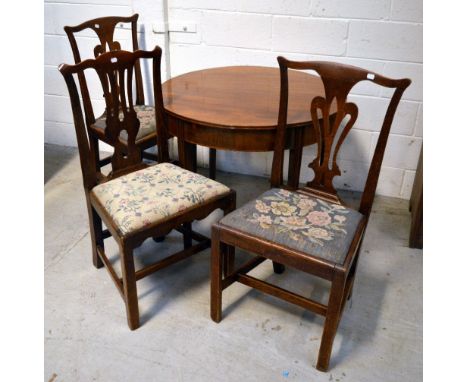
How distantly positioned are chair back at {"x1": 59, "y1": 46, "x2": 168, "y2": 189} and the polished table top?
166mm

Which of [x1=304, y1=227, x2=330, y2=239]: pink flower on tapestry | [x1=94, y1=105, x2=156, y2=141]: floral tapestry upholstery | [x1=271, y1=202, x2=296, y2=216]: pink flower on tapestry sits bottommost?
[x1=304, y1=227, x2=330, y2=239]: pink flower on tapestry

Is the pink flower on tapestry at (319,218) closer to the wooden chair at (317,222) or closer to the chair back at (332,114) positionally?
the wooden chair at (317,222)

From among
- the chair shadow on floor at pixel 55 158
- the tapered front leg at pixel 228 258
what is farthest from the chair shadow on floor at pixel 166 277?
Result: the chair shadow on floor at pixel 55 158

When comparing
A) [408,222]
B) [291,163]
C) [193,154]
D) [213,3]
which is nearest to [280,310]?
[291,163]

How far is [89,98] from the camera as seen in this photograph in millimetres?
2199

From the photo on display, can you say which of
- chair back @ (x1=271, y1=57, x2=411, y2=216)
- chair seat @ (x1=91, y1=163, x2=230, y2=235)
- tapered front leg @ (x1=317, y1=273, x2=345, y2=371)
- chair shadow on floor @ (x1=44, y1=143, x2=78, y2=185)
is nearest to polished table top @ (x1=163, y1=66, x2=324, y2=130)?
chair back @ (x1=271, y1=57, x2=411, y2=216)

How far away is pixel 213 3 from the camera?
262cm

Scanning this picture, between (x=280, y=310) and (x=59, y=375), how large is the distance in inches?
36.4

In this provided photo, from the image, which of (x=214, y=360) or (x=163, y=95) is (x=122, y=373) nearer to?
(x=214, y=360)

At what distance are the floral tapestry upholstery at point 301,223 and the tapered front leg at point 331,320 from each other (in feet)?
0.27

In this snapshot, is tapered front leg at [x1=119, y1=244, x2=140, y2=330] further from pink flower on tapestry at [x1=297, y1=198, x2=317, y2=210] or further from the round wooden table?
pink flower on tapestry at [x1=297, y1=198, x2=317, y2=210]

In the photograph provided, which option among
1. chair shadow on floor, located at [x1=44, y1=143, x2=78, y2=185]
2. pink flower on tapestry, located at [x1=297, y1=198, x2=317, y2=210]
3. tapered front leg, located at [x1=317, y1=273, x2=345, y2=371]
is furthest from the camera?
chair shadow on floor, located at [x1=44, y1=143, x2=78, y2=185]

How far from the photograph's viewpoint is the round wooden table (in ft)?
5.67

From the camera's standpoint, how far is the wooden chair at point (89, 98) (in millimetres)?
2283
